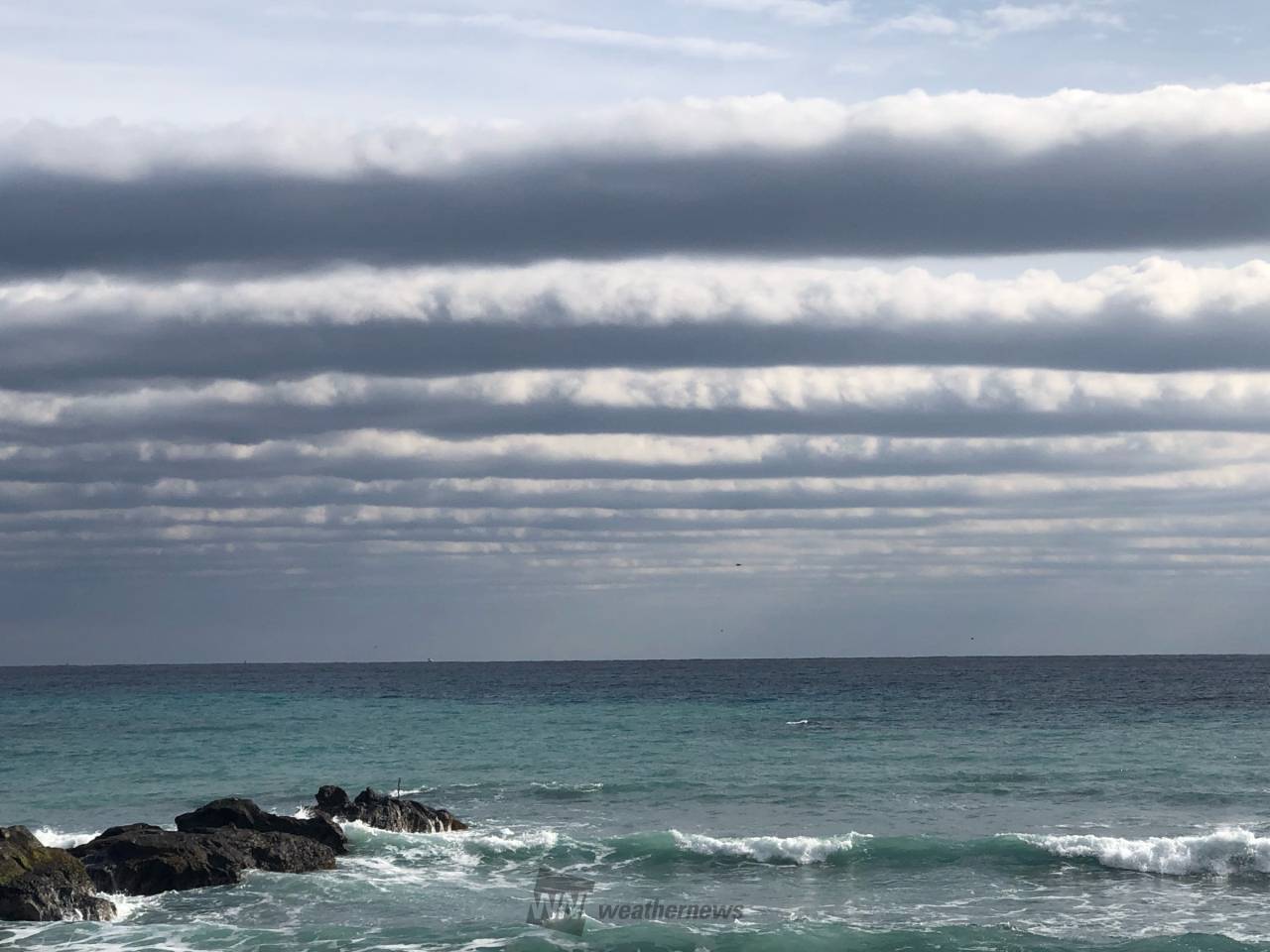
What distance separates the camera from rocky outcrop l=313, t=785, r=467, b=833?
148 ft

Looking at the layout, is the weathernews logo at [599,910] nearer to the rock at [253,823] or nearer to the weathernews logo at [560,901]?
the weathernews logo at [560,901]

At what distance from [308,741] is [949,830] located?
4741 cm

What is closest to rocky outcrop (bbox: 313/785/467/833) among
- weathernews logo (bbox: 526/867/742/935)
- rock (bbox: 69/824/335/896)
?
rock (bbox: 69/824/335/896)

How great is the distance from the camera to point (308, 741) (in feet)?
271

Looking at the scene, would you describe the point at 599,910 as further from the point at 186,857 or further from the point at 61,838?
the point at 61,838

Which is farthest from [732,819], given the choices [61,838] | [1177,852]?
[61,838]

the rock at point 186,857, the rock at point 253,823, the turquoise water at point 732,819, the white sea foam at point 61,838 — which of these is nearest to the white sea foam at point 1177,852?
the turquoise water at point 732,819

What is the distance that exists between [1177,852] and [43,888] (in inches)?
1217

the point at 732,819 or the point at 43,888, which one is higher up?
the point at 43,888

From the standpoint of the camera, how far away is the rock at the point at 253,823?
41875 millimetres

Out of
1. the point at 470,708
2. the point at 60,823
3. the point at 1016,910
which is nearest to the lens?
the point at 1016,910

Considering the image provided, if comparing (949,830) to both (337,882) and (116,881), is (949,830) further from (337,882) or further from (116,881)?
(116,881)

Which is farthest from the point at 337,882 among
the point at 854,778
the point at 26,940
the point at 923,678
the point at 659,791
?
the point at 923,678

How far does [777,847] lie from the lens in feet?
139
